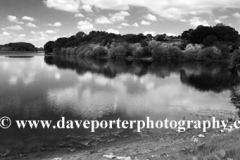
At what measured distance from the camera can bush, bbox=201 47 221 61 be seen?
397 feet

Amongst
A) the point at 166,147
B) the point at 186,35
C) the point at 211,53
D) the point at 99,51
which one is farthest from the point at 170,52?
the point at 166,147

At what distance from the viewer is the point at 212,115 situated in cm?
2748

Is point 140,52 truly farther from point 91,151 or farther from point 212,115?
point 91,151

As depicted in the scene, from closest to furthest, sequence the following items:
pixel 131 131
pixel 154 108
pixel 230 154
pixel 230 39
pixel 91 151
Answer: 1. pixel 230 154
2. pixel 91 151
3. pixel 131 131
4. pixel 154 108
5. pixel 230 39

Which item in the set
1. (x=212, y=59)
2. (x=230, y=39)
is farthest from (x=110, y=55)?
(x=230, y=39)

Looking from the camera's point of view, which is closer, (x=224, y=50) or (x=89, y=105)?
(x=89, y=105)

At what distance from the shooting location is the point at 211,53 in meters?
122

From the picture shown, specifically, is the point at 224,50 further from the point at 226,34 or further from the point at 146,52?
the point at 146,52

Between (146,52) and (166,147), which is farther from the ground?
(146,52)

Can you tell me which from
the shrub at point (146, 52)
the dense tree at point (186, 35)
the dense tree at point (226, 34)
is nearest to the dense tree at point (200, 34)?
the dense tree at point (226, 34)

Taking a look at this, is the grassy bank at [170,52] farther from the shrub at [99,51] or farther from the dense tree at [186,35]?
the dense tree at [186,35]

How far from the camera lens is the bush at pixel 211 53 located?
121056 mm

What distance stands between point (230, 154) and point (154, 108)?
66.7 ft

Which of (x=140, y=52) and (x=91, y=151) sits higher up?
(x=140, y=52)
